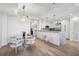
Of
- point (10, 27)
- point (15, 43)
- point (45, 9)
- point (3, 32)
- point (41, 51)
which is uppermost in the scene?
point (45, 9)

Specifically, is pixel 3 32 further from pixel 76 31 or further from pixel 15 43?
pixel 76 31

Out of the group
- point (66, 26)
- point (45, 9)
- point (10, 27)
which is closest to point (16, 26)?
point (10, 27)

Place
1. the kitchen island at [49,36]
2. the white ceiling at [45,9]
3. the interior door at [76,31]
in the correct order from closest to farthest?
the white ceiling at [45,9] → the interior door at [76,31] → the kitchen island at [49,36]

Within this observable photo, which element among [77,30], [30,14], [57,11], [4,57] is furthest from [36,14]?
[4,57]

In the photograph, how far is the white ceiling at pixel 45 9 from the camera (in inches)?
94.7

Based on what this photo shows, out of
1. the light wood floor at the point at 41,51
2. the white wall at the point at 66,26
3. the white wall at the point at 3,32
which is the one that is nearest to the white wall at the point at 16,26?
the white wall at the point at 3,32

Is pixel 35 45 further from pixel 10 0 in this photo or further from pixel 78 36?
pixel 10 0

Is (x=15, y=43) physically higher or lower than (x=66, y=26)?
lower

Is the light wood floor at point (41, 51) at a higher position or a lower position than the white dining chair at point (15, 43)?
lower

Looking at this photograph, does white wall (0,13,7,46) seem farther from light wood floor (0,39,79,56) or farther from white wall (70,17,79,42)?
white wall (70,17,79,42)

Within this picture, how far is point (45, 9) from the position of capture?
8.44 feet

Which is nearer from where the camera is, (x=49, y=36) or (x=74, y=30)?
(x=74, y=30)

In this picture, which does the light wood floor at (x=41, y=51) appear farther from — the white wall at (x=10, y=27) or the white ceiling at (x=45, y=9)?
the white ceiling at (x=45, y=9)

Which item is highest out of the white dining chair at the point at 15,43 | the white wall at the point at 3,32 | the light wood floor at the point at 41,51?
the white wall at the point at 3,32
